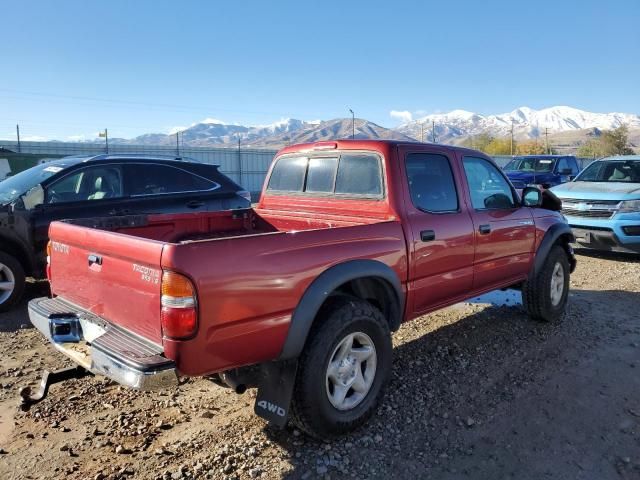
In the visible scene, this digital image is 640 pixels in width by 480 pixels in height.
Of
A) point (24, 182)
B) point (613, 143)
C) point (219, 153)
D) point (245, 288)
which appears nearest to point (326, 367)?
point (245, 288)

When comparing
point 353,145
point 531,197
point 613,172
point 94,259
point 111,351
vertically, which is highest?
point 353,145

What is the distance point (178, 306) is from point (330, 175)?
220 cm

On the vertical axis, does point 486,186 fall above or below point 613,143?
below

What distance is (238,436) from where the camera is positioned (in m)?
3.18

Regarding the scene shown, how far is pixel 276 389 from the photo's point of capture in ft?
9.52

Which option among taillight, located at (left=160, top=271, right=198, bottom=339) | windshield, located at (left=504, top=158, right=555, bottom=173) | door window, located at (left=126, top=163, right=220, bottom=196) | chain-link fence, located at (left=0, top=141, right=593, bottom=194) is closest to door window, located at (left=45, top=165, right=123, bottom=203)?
door window, located at (left=126, top=163, right=220, bottom=196)

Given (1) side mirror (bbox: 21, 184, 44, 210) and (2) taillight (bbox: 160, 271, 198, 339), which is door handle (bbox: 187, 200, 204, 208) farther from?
(2) taillight (bbox: 160, 271, 198, 339)

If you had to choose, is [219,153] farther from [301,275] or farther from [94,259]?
[301,275]

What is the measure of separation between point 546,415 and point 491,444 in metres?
0.59

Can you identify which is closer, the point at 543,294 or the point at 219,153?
the point at 543,294

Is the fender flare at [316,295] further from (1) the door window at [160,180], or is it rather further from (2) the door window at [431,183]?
(1) the door window at [160,180]

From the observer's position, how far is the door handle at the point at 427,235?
372 cm

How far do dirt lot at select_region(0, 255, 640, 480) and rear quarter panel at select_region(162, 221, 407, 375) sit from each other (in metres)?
0.77

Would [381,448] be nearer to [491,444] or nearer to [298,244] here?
[491,444]
